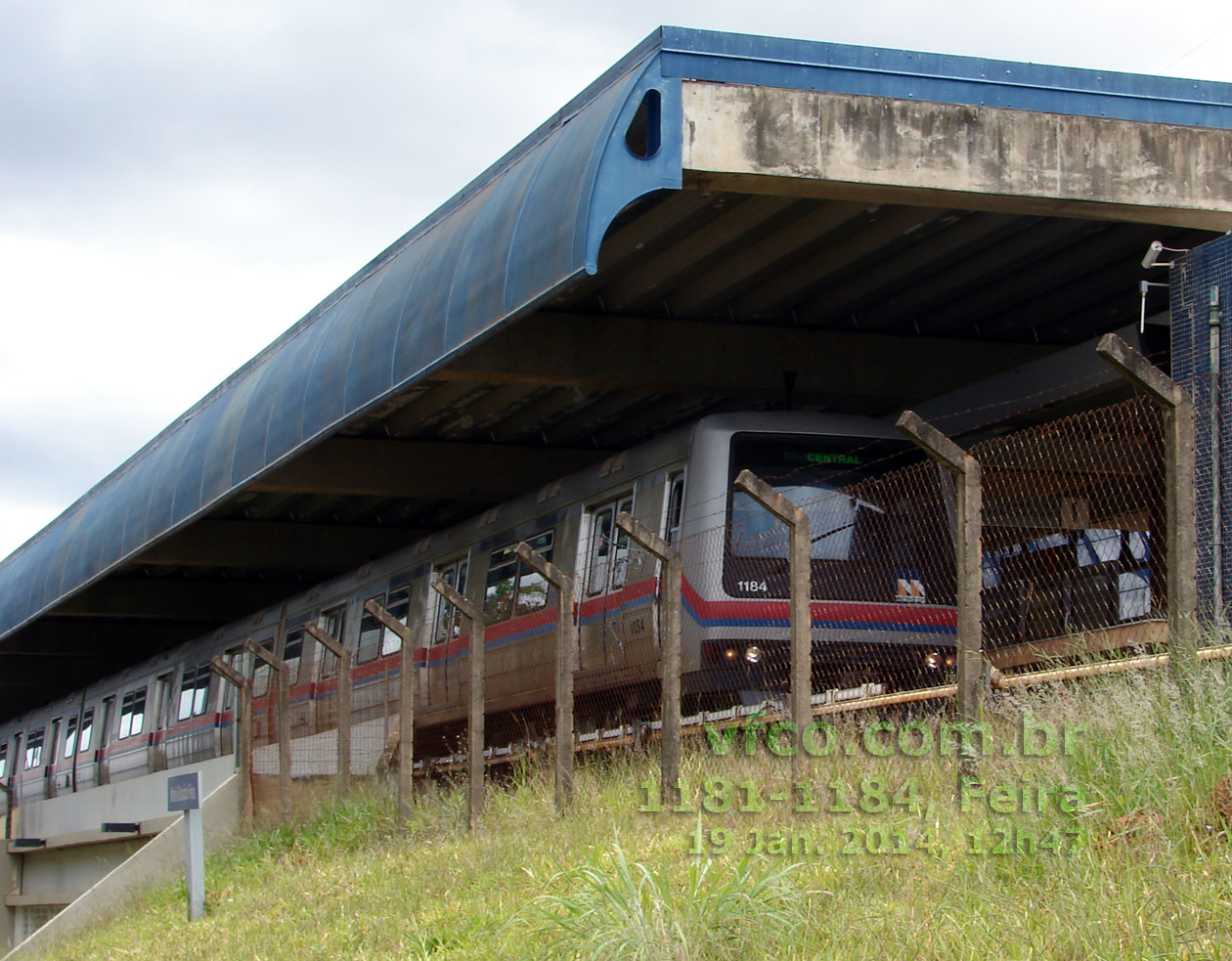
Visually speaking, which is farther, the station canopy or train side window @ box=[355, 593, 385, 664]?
train side window @ box=[355, 593, 385, 664]

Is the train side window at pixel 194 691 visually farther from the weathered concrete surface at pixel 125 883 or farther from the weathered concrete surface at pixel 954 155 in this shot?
the weathered concrete surface at pixel 954 155

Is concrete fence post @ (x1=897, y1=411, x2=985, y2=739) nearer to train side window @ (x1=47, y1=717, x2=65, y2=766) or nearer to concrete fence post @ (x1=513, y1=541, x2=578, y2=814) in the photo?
concrete fence post @ (x1=513, y1=541, x2=578, y2=814)

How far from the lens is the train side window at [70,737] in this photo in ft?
116

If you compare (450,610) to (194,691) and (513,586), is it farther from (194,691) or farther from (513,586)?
(194,691)

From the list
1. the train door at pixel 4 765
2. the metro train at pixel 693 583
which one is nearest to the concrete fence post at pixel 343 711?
the metro train at pixel 693 583

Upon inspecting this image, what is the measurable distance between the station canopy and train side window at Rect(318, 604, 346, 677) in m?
2.31

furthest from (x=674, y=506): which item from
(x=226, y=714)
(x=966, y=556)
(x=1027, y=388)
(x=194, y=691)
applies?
(x=194, y=691)

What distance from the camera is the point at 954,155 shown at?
39.7 ft

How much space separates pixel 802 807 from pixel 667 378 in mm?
9617

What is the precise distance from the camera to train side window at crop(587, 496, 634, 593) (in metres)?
15.5

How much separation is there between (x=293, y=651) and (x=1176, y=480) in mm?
20082

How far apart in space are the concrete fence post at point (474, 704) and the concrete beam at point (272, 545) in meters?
14.6

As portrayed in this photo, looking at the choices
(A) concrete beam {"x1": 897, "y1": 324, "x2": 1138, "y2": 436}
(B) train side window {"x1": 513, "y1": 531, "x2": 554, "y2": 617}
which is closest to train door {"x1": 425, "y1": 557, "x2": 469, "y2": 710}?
(B) train side window {"x1": 513, "y1": 531, "x2": 554, "y2": 617}

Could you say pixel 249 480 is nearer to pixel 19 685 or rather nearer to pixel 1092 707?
pixel 1092 707
